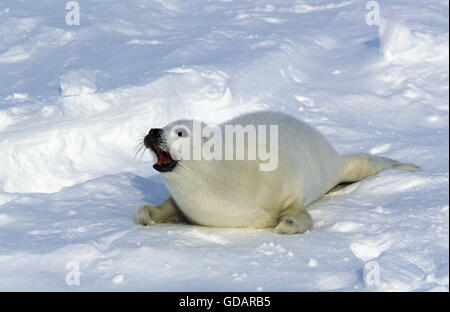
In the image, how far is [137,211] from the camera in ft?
12.2

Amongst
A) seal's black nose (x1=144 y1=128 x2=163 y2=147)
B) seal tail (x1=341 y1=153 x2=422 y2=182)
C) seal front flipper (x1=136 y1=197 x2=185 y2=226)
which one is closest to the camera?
seal's black nose (x1=144 y1=128 x2=163 y2=147)

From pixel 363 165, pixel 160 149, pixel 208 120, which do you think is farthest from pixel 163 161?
pixel 208 120

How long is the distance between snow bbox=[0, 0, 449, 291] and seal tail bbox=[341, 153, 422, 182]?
0.14 metres

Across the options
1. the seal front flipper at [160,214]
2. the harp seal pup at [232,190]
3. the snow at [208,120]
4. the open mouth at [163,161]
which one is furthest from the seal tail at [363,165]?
the open mouth at [163,161]

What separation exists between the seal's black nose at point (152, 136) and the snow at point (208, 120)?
467 millimetres

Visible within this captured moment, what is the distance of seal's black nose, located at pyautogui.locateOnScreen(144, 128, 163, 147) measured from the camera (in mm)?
3334

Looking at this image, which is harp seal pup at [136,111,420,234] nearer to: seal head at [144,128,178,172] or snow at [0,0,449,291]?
seal head at [144,128,178,172]

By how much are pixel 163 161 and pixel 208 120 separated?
6.34 ft

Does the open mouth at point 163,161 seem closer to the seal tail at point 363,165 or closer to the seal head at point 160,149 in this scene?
the seal head at point 160,149

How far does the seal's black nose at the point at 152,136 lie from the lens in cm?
333

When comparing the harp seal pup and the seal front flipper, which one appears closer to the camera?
the harp seal pup

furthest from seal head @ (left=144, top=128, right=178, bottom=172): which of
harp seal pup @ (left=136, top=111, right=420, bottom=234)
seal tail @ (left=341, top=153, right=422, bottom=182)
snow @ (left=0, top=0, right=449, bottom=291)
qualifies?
seal tail @ (left=341, top=153, right=422, bottom=182)

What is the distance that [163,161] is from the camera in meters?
3.39

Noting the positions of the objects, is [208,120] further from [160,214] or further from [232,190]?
[232,190]
